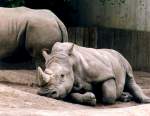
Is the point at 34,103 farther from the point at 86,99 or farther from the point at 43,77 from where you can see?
the point at 86,99

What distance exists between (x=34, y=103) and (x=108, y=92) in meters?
1.93

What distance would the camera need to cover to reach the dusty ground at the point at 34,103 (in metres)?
5.38

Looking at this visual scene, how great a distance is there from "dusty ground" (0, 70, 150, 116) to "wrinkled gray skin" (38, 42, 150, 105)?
0.23 meters

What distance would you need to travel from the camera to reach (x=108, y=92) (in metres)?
9.59

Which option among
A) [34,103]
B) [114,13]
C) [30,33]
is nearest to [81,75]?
[34,103]

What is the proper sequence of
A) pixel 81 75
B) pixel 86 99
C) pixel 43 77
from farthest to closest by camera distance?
pixel 81 75 < pixel 86 99 < pixel 43 77

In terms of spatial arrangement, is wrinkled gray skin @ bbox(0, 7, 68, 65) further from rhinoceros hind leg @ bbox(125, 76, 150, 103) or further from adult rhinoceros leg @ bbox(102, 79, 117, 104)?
adult rhinoceros leg @ bbox(102, 79, 117, 104)

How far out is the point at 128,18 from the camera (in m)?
16.3

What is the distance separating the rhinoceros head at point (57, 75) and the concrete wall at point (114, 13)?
6.69m

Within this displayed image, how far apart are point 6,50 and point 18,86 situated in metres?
1.44

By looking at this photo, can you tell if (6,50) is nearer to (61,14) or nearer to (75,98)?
(75,98)

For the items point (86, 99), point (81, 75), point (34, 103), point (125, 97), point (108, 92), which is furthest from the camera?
point (125, 97)

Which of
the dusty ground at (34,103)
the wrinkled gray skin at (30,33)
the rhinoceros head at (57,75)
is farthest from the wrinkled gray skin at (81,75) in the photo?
the wrinkled gray skin at (30,33)

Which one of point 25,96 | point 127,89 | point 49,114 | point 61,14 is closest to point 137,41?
point 61,14
